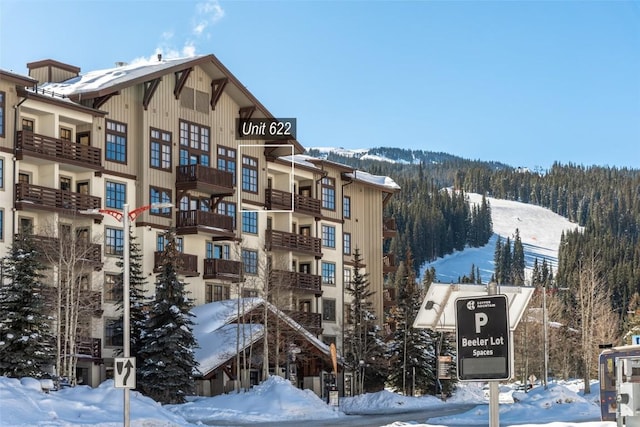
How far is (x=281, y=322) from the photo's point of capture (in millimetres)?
60906

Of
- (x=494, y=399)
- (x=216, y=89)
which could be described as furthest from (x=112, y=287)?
(x=494, y=399)

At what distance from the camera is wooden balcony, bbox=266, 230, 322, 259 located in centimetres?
6780

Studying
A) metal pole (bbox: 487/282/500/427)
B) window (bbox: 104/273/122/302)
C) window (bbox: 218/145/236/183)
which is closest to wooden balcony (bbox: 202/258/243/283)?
window (bbox: 218/145/236/183)

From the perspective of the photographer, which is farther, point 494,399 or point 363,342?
point 363,342

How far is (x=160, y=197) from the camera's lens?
2372 inches

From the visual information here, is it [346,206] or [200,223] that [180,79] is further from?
[346,206]

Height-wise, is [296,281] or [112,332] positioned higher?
[296,281]

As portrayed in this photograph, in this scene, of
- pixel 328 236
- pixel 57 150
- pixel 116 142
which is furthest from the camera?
pixel 328 236

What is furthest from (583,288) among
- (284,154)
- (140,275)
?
(140,275)

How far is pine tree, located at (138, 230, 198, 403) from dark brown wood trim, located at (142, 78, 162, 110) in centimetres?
1055

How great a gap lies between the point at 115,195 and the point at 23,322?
1389 cm

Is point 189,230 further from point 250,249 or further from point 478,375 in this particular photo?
point 478,375

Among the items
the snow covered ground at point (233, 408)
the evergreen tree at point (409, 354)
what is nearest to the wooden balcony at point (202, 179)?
the snow covered ground at point (233, 408)

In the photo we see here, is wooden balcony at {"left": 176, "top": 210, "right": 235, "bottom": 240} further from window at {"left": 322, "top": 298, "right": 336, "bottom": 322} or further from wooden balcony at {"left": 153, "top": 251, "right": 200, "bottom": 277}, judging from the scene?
window at {"left": 322, "top": 298, "right": 336, "bottom": 322}
